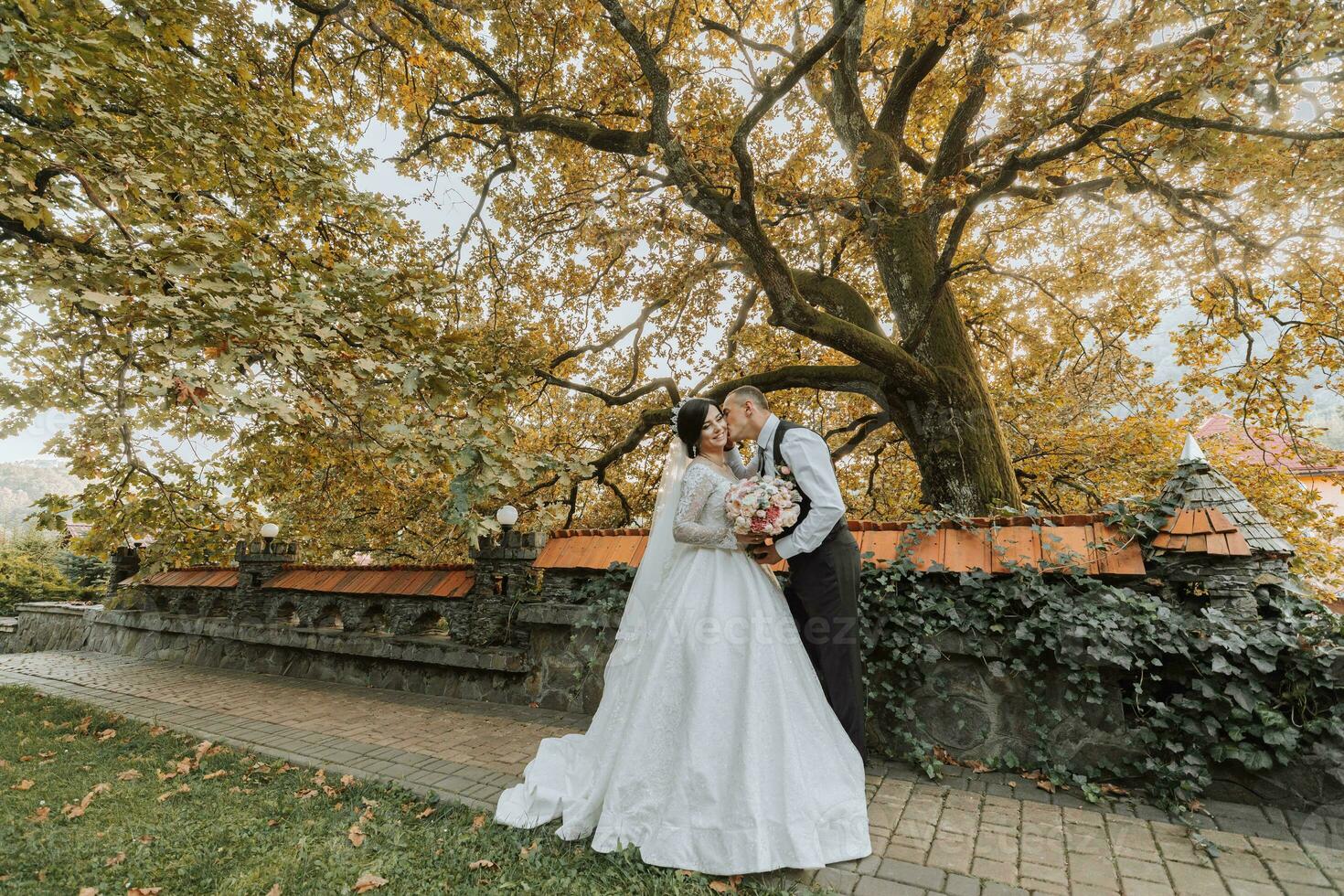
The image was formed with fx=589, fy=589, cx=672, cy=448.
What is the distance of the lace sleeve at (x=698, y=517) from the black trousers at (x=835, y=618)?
53 cm

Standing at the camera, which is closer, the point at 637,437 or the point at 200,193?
the point at 200,193

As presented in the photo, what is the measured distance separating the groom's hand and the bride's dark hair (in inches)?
31.1

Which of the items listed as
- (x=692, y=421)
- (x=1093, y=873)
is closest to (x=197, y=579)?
(x=692, y=421)

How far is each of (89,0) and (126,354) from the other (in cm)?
263

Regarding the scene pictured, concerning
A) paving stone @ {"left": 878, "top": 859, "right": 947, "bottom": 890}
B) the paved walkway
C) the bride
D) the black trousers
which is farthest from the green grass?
the black trousers

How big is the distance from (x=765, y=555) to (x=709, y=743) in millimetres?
1160

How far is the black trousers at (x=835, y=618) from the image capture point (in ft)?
11.8

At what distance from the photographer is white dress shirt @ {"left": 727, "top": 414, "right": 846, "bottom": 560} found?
11.9 ft

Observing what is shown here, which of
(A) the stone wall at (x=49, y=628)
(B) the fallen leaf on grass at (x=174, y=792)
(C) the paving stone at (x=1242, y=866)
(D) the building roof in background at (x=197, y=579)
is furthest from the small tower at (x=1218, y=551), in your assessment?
(A) the stone wall at (x=49, y=628)

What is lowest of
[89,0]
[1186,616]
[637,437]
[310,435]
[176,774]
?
[176,774]

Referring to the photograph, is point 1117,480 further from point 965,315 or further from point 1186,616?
point 1186,616

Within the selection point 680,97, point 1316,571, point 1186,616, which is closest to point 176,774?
point 1186,616

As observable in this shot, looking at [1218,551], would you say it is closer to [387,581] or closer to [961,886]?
[961,886]

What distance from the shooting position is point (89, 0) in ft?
14.2
